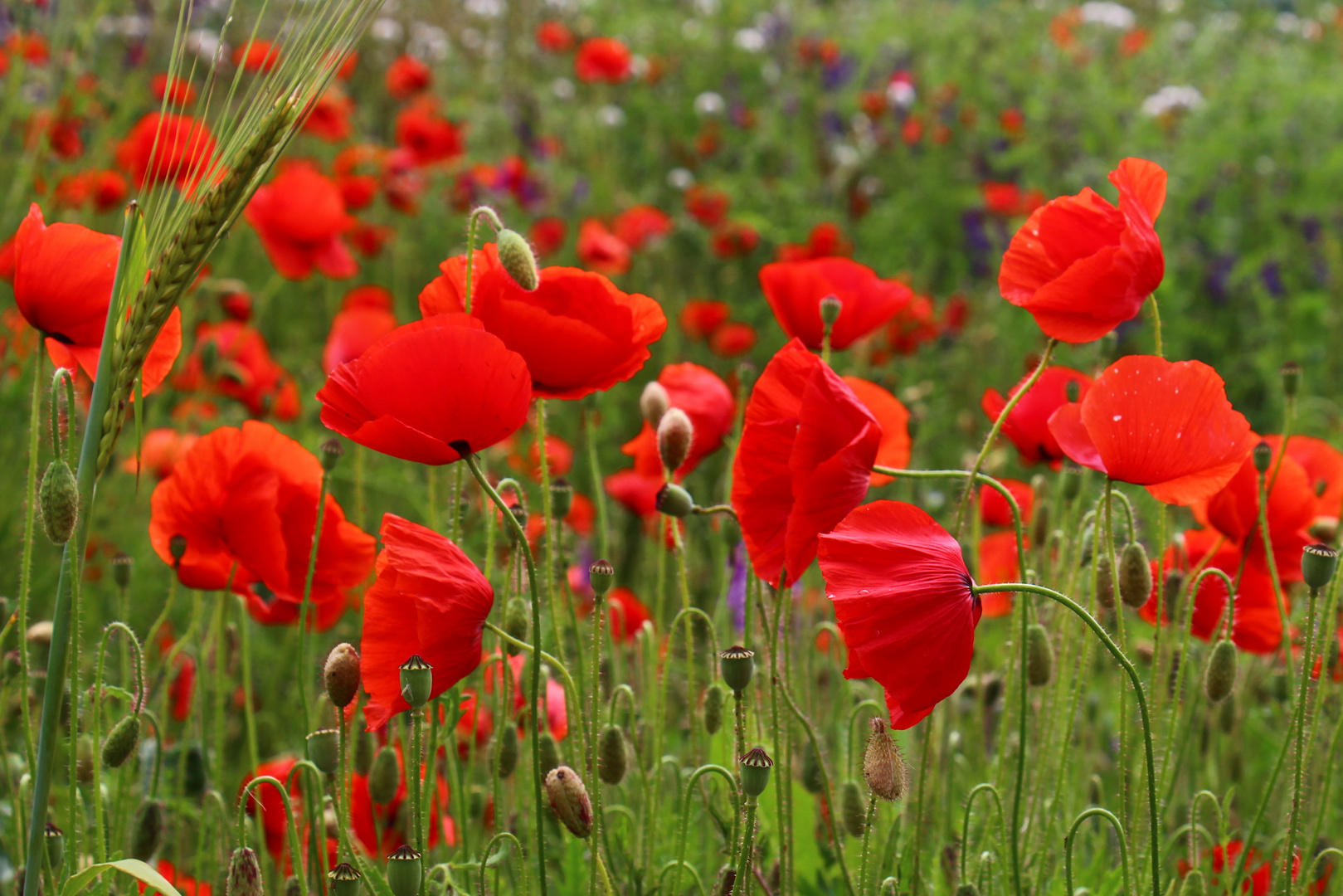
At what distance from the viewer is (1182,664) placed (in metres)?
1.21

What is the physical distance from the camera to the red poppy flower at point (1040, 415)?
1365 mm

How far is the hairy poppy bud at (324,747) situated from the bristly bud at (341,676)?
0.04 meters

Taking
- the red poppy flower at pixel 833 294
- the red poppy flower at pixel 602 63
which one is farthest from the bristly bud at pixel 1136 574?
the red poppy flower at pixel 602 63

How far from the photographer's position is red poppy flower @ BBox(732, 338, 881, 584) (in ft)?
2.94

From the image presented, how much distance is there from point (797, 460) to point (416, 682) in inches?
12.7

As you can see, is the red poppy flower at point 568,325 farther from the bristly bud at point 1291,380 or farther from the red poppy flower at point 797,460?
the bristly bud at point 1291,380

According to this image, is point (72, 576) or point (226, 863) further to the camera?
point (226, 863)

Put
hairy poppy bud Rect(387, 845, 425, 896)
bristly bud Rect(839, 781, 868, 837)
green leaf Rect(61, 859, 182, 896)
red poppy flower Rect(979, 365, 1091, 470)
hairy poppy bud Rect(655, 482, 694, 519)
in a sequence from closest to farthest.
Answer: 1. green leaf Rect(61, 859, 182, 896)
2. hairy poppy bud Rect(387, 845, 425, 896)
3. hairy poppy bud Rect(655, 482, 694, 519)
4. bristly bud Rect(839, 781, 868, 837)
5. red poppy flower Rect(979, 365, 1091, 470)

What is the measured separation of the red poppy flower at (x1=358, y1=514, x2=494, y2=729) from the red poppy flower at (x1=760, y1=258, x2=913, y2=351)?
2.14 feet

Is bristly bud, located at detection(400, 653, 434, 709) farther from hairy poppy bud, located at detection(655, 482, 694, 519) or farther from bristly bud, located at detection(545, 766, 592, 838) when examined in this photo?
hairy poppy bud, located at detection(655, 482, 694, 519)

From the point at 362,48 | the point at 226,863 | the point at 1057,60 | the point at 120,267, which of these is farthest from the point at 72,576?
the point at 362,48

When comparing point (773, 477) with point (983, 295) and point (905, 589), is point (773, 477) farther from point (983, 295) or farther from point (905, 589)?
point (983, 295)

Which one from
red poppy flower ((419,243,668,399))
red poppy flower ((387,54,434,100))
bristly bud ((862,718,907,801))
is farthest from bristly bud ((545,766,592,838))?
red poppy flower ((387,54,434,100))

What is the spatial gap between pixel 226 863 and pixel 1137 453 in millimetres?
1119
